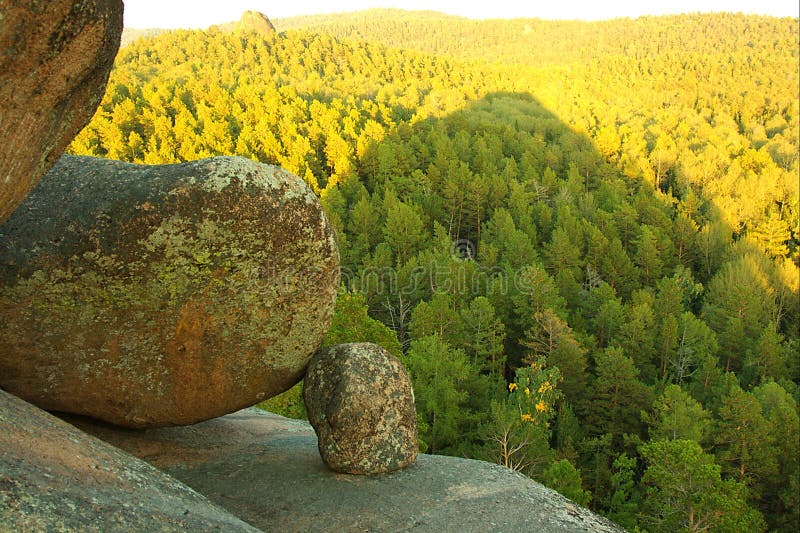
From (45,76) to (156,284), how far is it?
4.15m

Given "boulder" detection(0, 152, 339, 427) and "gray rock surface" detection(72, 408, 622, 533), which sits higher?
"boulder" detection(0, 152, 339, 427)

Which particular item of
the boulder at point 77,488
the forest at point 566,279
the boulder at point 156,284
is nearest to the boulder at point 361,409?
the boulder at point 156,284

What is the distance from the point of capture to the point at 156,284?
10000 mm

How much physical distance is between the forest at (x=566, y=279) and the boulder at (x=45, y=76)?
772 inches

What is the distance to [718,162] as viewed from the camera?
10850cm

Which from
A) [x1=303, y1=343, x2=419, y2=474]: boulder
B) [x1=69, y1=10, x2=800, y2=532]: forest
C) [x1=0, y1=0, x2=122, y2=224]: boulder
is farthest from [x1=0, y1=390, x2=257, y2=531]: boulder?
[x1=69, y1=10, x2=800, y2=532]: forest

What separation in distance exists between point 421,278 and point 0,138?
44.4 metres

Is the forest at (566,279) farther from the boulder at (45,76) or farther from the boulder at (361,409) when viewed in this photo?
the boulder at (45,76)

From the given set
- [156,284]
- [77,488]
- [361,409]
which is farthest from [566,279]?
[77,488]

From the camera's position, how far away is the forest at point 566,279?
3291 cm

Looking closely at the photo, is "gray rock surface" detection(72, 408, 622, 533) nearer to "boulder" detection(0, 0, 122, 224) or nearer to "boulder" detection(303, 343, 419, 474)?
"boulder" detection(303, 343, 419, 474)

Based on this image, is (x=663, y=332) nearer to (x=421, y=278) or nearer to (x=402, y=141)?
(x=421, y=278)

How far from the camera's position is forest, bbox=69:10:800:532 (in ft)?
108

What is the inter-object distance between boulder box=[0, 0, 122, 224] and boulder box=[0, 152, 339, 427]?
2240mm
